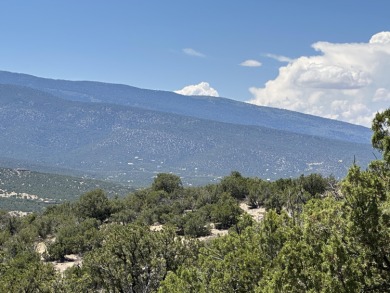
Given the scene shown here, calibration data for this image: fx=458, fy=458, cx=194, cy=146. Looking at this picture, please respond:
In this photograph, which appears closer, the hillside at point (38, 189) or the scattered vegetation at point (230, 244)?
the scattered vegetation at point (230, 244)

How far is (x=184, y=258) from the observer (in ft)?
74.6

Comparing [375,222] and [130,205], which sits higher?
[375,222]

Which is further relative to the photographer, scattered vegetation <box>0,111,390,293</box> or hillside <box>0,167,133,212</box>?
hillside <box>0,167,133,212</box>

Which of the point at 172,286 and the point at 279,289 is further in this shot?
the point at 172,286

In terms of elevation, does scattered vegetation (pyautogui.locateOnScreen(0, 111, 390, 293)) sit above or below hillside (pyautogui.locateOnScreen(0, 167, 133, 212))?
above

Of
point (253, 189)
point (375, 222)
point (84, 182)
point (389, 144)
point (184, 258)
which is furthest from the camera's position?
point (84, 182)

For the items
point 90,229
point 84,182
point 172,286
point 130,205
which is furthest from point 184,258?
point 84,182

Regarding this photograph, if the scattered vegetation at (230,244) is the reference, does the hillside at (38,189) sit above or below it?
below

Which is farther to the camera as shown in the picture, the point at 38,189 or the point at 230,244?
the point at 38,189

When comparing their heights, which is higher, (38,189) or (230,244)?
(230,244)

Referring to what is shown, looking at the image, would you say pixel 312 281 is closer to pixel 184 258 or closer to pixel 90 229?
pixel 184 258

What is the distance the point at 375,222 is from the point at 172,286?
25.5 ft

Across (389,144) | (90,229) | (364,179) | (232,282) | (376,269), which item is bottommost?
(90,229)

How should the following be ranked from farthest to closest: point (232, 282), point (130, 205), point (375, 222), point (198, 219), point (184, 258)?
point (130, 205) < point (198, 219) < point (184, 258) < point (232, 282) < point (375, 222)
